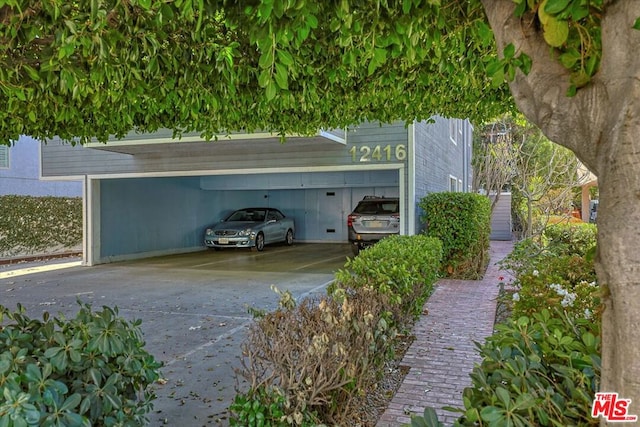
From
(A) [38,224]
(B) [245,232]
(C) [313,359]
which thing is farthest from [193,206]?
(C) [313,359]

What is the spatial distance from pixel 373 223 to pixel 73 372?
984 cm

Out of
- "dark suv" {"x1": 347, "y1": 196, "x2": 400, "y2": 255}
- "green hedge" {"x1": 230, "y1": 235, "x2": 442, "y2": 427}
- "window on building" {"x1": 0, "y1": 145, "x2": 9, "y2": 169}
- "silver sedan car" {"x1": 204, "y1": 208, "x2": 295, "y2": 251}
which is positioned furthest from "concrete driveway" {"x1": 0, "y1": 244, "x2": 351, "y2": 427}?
"window on building" {"x1": 0, "y1": 145, "x2": 9, "y2": 169}

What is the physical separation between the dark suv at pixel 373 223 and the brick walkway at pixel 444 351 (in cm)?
310

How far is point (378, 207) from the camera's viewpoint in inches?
477

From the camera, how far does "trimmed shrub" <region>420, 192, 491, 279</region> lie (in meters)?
9.69

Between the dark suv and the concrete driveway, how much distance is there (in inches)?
47.1

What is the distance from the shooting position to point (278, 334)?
2918 mm

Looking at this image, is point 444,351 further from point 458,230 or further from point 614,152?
point 458,230

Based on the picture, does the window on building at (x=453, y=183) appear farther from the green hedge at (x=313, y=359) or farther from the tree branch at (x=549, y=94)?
the tree branch at (x=549, y=94)

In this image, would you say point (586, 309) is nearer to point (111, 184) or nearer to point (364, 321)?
point (364, 321)

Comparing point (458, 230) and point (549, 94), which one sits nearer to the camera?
point (549, 94)

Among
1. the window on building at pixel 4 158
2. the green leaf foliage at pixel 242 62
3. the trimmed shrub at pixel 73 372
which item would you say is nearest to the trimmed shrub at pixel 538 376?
the green leaf foliage at pixel 242 62

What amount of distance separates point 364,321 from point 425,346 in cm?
223

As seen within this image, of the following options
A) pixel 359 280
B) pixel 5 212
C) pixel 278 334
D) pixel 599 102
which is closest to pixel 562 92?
pixel 599 102
